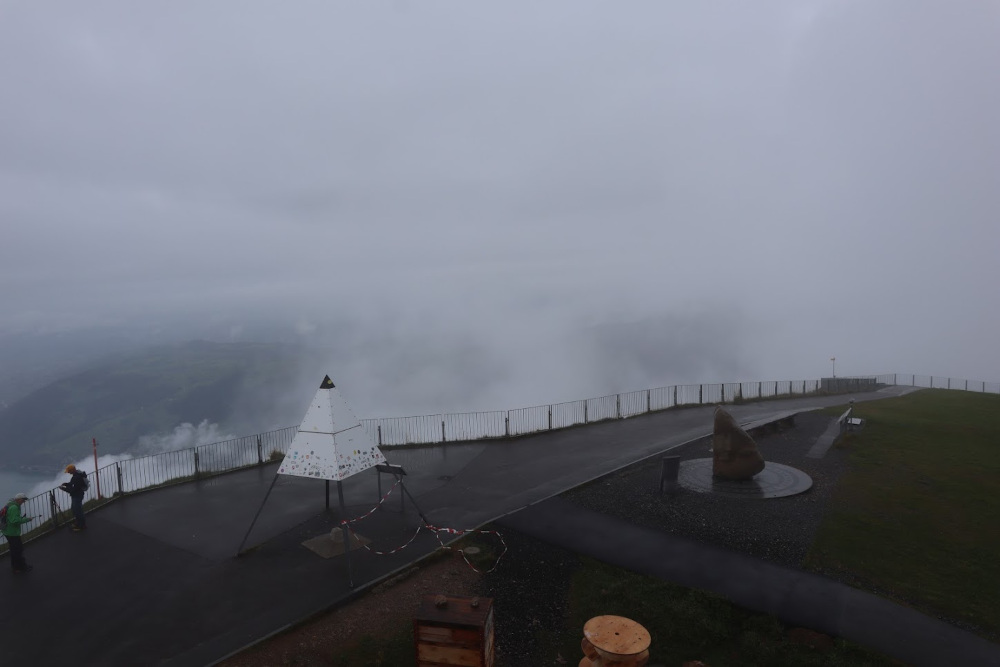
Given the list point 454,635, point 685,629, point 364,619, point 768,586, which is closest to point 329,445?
point 364,619

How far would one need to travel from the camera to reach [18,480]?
126000mm

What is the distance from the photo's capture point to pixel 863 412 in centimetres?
2764

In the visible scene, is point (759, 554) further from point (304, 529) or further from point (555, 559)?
point (304, 529)

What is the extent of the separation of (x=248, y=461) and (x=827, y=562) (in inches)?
773

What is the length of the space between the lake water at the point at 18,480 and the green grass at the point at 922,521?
148948 mm

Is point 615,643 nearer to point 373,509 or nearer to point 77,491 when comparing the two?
point 373,509

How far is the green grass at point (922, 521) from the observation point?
10305 millimetres

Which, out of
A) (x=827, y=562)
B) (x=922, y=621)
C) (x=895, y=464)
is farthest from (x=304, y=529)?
(x=895, y=464)

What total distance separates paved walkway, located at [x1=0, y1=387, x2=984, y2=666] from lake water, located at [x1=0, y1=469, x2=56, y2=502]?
134781mm

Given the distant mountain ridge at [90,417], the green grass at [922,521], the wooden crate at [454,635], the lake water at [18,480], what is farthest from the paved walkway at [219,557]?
the distant mountain ridge at [90,417]

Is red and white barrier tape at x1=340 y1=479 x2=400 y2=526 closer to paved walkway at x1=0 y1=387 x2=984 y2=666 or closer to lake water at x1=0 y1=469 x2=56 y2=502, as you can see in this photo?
paved walkway at x1=0 y1=387 x2=984 y2=666

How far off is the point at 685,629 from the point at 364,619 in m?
5.70

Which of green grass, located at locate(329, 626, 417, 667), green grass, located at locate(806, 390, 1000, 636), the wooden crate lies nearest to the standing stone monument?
green grass, located at locate(806, 390, 1000, 636)

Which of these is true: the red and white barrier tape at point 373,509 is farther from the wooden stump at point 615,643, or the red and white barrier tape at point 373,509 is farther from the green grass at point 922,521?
the green grass at point 922,521
